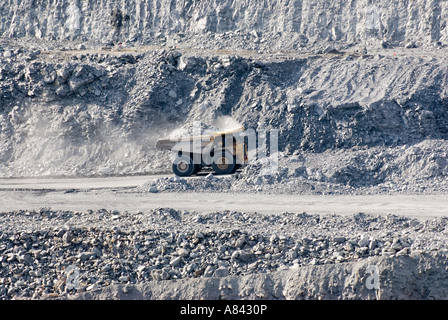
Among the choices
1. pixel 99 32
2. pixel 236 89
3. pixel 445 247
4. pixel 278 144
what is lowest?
pixel 445 247

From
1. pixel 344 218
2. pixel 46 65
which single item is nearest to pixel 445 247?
pixel 344 218

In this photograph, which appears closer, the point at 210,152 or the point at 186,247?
the point at 186,247

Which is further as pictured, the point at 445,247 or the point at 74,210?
the point at 74,210

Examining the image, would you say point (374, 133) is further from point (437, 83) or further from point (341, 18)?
point (341, 18)

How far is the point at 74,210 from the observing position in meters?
16.4

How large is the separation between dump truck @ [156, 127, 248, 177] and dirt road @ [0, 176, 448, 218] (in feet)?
6.30

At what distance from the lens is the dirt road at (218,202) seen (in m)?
16.1


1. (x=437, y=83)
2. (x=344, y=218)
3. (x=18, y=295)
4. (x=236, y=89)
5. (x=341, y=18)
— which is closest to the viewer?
(x=18, y=295)

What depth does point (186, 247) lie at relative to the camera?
13500mm

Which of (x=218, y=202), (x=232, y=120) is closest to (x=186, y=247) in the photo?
(x=218, y=202)

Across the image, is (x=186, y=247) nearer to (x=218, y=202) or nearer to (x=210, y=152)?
(x=218, y=202)

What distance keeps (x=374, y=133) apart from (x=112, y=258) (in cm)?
1084

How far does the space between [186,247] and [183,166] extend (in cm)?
673

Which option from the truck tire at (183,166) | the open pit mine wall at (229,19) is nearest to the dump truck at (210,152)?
the truck tire at (183,166)
